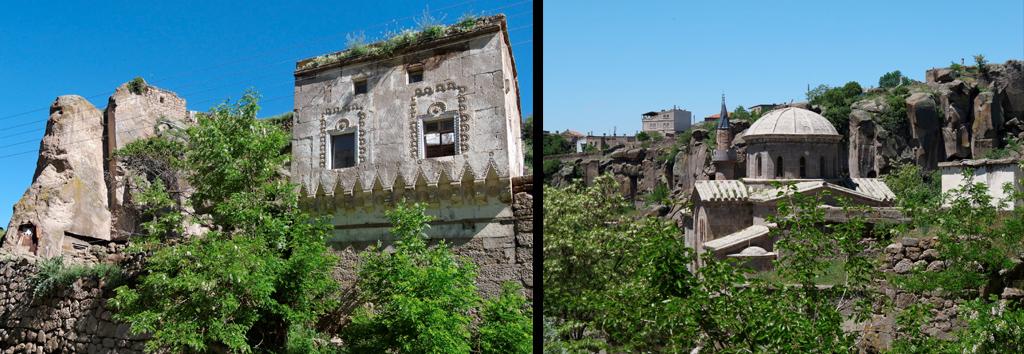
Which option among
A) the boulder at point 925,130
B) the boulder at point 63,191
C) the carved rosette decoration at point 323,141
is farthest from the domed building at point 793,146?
the boulder at point 63,191

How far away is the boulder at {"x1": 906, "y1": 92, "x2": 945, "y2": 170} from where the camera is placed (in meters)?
8.05

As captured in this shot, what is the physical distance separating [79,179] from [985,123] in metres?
11.5

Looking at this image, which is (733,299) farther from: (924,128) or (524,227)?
(924,128)

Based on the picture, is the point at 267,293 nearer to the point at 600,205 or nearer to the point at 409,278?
the point at 409,278

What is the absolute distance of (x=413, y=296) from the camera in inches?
245

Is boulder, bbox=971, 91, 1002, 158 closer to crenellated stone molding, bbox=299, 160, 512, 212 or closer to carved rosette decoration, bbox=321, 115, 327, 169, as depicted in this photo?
crenellated stone molding, bbox=299, 160, 512, 212

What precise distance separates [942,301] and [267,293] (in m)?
5.16

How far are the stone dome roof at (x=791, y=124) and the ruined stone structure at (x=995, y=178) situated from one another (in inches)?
62.0

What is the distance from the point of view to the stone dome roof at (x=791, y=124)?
801cm

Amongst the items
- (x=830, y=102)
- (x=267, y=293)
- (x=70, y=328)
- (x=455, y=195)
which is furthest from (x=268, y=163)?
(x=830, y=102)

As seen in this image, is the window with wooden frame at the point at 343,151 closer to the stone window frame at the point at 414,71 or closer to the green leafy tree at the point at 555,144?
the stone window frame at the point at 414,71

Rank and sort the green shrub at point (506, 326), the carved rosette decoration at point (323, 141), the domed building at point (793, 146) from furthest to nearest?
the domed building at point (793, 146)
the carved rosette decoration at point (323, 141)
the green shrub at point (506, 326)

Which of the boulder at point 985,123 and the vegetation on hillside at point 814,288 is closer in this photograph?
the vegetation on hillside at point 814,288

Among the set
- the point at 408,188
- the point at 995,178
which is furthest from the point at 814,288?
the point at 408,188
